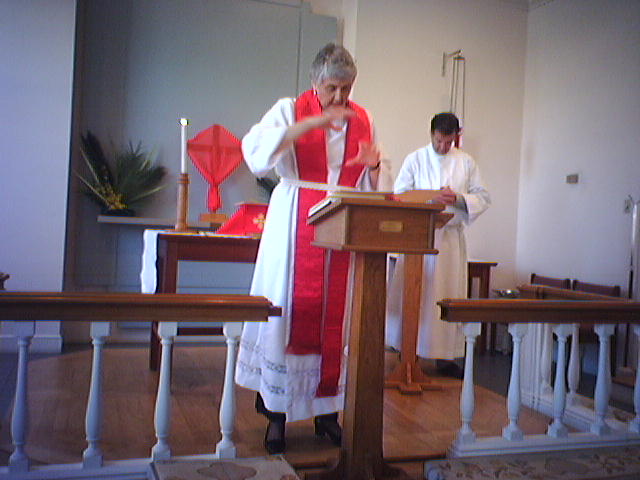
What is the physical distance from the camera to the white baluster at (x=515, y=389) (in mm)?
2662

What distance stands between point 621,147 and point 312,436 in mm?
3737

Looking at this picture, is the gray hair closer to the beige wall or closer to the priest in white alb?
the priest in white alb

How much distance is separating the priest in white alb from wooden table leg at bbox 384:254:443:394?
190mm

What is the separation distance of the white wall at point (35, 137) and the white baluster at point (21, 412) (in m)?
2.87

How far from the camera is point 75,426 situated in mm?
3041

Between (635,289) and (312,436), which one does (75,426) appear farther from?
(635,289)

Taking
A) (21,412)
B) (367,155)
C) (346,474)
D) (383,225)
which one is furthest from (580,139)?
(21,412)

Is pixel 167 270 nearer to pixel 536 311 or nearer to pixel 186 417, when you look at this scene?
pixel 186 417

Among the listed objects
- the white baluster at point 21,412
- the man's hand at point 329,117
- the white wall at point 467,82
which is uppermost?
the white wall at point 467,82

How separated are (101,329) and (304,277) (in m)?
0.94

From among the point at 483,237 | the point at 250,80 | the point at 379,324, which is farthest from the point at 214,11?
the point at 379,324

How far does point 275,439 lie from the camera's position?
9.12 feet

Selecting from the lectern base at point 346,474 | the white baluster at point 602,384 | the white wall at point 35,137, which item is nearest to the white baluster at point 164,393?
the lectern base at point 346,474

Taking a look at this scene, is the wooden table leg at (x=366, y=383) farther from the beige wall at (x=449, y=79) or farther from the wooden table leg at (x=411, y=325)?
the beige wall at (x=449, y=79)
